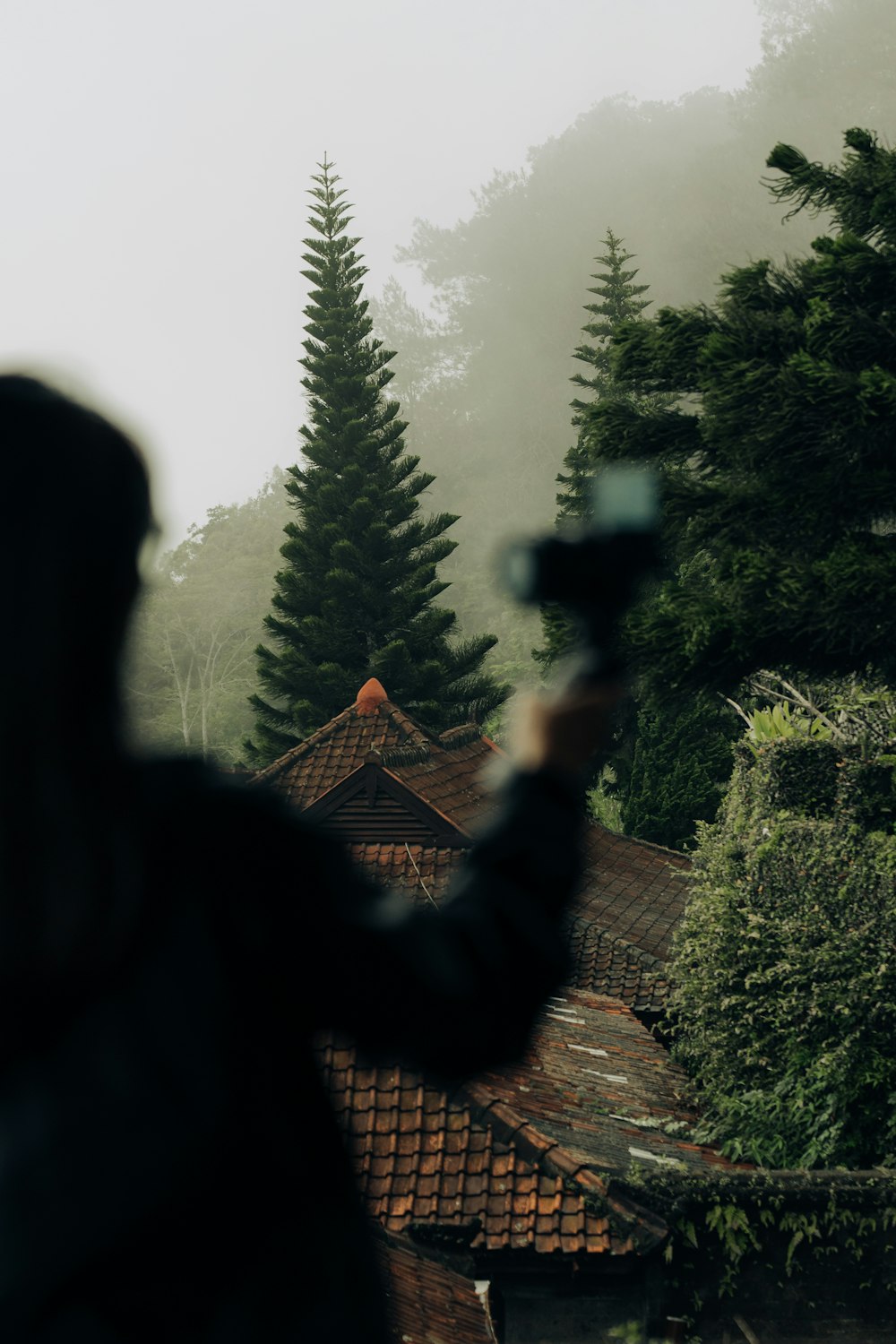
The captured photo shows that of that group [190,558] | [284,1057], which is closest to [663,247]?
[190,558]

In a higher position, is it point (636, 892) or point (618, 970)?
point (636, 892)

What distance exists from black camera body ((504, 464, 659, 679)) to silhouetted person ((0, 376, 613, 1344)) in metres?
0.44

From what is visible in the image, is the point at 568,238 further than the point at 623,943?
Yes

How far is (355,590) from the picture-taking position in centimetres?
2670

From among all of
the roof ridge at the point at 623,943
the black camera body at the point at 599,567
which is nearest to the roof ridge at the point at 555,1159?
the roof ridge at the point at 623,943

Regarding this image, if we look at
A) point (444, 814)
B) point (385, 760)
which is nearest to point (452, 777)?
point (385, 760)

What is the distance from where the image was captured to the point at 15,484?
1.07 metres

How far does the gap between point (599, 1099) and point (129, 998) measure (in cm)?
1107

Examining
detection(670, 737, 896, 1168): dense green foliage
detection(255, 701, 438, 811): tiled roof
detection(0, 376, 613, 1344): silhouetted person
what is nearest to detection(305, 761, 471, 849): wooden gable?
detection(255, 701, 438, 811): tiled roof

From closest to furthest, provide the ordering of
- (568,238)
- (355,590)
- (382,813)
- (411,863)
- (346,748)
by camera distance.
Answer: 1. (411,863)
2. (382,813)
3. (346,748)
4. (355,590)
5. (568,238)

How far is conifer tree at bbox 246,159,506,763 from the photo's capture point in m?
26.5

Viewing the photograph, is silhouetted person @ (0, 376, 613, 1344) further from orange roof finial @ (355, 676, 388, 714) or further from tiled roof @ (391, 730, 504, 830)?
orange roof finial @ (355, 676, 388, 714)

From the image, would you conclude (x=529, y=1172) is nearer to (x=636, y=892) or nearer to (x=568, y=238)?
(x=636, y=892)

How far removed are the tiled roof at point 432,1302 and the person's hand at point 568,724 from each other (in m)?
4.88
